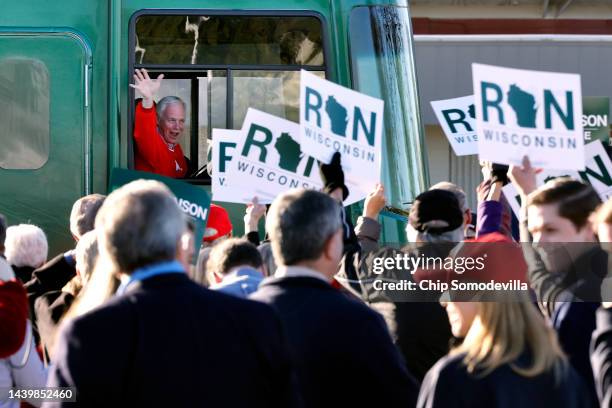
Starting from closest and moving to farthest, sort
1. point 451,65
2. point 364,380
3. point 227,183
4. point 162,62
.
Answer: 1. point 364,380
2. point 227,183
3. point 162,62
4. point 451,65

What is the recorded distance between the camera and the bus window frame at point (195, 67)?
23.4ft

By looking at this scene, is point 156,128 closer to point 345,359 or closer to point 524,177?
point 524,177

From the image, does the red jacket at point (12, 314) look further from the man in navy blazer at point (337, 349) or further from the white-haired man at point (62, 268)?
the man in navy blazer at point (337, 349)

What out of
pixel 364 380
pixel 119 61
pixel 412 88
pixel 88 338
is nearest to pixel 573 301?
pixel 364 380

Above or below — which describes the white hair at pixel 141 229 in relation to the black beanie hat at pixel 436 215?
below

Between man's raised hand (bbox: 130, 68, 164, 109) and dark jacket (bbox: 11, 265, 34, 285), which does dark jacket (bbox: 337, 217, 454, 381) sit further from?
man's raised hand (bbox: 130, 68, 164, 109)

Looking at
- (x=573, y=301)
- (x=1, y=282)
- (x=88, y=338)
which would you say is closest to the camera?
(x=88, y=338)

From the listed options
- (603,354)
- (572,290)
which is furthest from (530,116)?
(603,354)

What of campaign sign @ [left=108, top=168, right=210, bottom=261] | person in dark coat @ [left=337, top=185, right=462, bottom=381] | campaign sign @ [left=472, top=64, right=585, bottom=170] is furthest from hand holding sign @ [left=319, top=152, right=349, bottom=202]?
campaign sign @ [left=472, top=64, right=585, bottom=170]

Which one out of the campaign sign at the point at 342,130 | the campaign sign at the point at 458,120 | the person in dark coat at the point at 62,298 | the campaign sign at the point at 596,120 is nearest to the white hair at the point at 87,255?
the person in dark coat at the point at 62,298

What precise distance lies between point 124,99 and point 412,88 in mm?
1811

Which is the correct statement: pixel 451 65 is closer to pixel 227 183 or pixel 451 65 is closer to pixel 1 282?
pixel 227 183

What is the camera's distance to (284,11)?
7285 mm

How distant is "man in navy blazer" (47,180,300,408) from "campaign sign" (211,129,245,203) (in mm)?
2955
